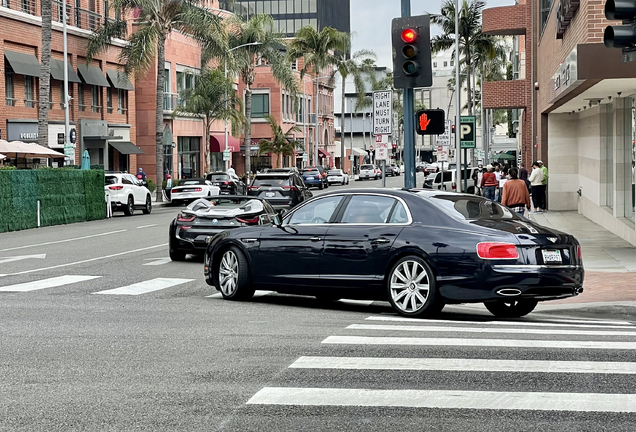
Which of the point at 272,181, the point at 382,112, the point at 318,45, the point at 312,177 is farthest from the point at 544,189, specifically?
the point at 318,45

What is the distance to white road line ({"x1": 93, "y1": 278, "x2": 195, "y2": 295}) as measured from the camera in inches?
577

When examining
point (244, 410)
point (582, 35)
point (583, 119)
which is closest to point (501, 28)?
point (583, 119)

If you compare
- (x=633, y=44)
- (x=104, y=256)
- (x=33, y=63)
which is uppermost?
(x=33, y=63)

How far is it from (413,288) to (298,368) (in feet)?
11.8

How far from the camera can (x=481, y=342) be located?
9.42m

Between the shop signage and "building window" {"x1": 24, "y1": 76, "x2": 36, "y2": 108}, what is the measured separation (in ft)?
110

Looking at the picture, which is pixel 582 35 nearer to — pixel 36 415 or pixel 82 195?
pixel 36 415

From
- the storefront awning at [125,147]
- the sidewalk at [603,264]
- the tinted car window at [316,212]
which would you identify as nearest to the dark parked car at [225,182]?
the storefront awning at [125,147]

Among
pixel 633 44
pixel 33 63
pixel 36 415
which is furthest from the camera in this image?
pixel 33 63

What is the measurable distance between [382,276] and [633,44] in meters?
3.71

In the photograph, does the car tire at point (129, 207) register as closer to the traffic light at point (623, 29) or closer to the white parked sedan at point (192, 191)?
the white parked sedan at point (192, 191)

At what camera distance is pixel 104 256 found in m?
21.1

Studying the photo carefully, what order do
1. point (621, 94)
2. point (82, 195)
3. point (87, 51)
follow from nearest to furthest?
point (621, 94) → point (82, 195) → point (87, 51)

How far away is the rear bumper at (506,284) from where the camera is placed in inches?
428
